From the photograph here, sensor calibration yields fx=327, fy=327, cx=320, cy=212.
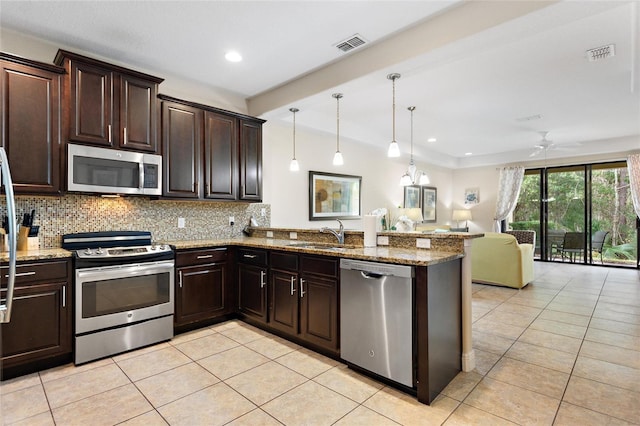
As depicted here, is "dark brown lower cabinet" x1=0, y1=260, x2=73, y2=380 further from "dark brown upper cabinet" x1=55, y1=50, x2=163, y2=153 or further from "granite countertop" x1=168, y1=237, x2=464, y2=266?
"dark brown upper cabinet" x1=55, y1=50, x2=163, y2=153

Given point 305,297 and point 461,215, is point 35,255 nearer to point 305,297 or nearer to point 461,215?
point 305,297

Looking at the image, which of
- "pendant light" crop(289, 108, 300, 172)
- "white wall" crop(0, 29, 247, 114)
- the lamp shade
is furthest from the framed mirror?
"white wall" crop(0, 29, 247, 114)

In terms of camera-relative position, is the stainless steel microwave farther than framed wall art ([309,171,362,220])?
No

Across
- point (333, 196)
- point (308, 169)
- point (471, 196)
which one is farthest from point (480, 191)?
point (308, 169)

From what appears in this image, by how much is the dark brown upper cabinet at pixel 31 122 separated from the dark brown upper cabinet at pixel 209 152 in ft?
2.92

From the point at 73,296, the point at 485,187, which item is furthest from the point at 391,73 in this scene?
the point at 485,187

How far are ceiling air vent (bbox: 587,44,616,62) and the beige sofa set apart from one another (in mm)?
2497

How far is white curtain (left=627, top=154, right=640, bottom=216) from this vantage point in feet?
21.7

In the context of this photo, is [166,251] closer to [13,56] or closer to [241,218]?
[241,218]

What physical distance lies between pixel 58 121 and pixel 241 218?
2.17 metres

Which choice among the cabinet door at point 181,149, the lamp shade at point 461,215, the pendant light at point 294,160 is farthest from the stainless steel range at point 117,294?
the lamp shade at point 461,215

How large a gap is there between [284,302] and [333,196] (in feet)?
9.55

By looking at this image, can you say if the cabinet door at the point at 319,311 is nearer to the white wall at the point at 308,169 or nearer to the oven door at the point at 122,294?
the oven door at the point at 122,294

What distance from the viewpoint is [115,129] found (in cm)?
301
